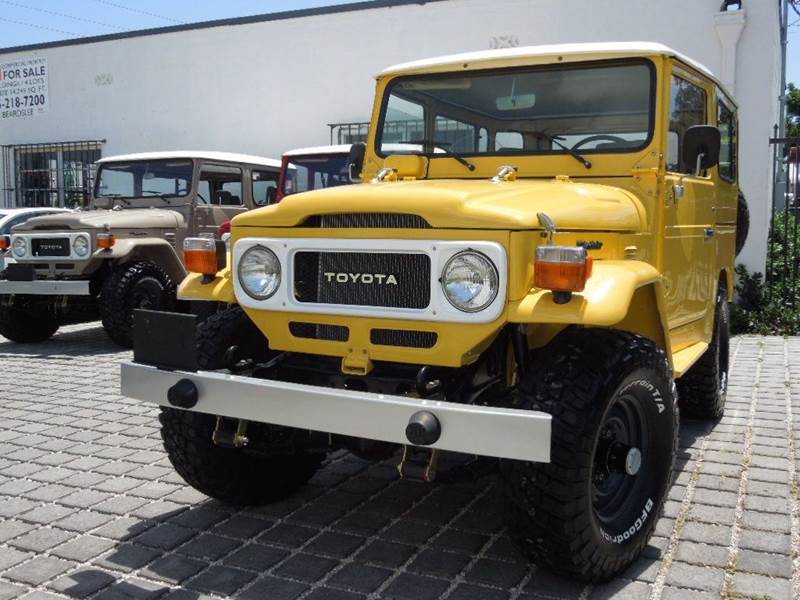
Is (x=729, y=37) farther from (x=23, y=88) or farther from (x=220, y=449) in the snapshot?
(x=23, y=88)

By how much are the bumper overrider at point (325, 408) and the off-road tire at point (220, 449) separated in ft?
0.91

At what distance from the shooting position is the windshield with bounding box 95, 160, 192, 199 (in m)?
8.70

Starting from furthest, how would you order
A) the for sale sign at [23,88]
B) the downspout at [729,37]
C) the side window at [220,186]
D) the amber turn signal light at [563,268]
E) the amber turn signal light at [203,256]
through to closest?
the for sale sign at [23,88] → the downspout at [729,37] → the side window at [220,186] → the amber turn signal light at [203,256] → the amber turn signal light at [563,268]

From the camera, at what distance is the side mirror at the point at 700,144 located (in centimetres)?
377

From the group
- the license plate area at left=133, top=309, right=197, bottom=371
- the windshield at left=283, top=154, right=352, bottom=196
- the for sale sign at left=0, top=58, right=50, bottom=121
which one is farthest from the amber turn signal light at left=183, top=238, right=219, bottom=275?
the for sale sign at left=0, top=58, right=50, bottom=121

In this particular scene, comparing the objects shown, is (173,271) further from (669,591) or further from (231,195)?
(669,591)

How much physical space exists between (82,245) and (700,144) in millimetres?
5825

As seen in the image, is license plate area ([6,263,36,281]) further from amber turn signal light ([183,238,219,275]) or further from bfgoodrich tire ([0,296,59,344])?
amber turn signal light ([183,238,219,275])

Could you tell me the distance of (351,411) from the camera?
8.95ft

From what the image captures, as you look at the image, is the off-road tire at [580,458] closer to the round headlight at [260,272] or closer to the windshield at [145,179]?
the round headlight at [260,272]

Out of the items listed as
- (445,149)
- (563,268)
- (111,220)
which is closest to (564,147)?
(445,149)

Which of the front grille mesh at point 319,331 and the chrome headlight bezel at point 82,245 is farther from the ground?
the chrome headlight bezel at point 82,245

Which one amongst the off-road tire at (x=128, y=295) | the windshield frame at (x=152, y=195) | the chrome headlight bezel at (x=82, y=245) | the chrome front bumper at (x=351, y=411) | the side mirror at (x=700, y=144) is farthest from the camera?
the windshield frame at (x=152, y=195)

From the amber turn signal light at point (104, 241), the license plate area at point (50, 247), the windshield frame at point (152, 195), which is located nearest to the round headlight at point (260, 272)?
the amber turn signal light at point (104, 241)
